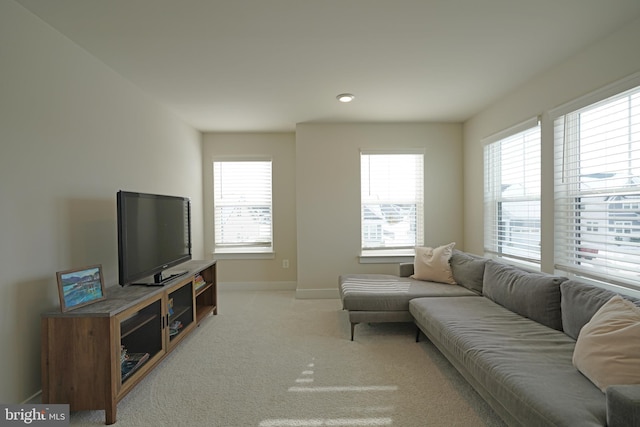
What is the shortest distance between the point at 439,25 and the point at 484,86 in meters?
1.35

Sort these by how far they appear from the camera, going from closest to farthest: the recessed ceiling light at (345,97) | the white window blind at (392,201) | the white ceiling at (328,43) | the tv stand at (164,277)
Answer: the white ceiling at (328,43) < the tv stand at (164,277) < the recessed ceiling light at (345,97) < the white window blind at (392,201)

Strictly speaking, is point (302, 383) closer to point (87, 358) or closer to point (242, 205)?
point (87, 358)

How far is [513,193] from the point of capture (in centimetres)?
339

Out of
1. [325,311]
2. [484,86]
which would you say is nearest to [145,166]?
[325,311]

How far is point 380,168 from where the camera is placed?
4438 millimetres

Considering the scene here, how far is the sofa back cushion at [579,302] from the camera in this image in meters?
1.80

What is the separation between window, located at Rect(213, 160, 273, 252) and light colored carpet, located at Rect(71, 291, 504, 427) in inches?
69.7

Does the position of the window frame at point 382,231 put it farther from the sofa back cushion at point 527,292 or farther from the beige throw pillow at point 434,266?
the sofa back cushion at point 527,292

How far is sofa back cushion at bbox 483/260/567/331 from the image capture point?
7.04 feet

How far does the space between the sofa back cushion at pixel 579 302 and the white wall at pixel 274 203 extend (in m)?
3.50

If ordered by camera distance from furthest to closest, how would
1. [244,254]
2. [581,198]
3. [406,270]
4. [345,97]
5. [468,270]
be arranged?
1. [244,254]
2. [406,270]
3. [345,97]
4. [468,270]
5. [581,198]

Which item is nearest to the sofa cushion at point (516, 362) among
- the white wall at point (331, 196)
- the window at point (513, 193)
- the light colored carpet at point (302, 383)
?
the light colored carpet at point (302, 383)

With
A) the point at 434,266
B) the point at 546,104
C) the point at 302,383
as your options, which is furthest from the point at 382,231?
the point at 302,383

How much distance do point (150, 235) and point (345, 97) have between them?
2.35m
